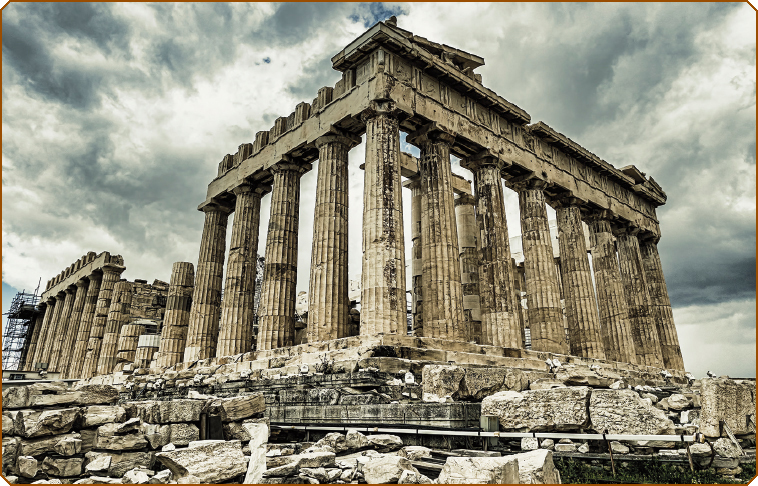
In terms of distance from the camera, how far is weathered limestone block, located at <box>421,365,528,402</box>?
931 cm

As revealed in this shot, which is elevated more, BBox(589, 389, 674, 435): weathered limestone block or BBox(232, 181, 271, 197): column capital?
BBox(232, 181, 271, 197): column capital

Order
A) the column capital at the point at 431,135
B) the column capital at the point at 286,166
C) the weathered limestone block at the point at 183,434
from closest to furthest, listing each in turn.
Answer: the weathered limestone block at the point at 183,434 → the column capital at the point at 431,135 → the column capital at the point at 286,166

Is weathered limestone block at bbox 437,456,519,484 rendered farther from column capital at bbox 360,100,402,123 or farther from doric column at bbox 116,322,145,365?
doric column at bbox 116,322,145,365

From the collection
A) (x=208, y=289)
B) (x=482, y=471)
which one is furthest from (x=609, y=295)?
(x=482, y=471)

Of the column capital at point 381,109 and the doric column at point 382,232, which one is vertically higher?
the column capital at point 381,109

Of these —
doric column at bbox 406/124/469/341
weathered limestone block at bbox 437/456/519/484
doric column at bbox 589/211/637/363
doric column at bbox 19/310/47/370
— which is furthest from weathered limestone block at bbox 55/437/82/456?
doric column at bbox 19/310/47/370

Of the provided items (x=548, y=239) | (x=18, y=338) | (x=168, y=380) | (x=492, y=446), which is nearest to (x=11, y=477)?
(x=492, y=446)

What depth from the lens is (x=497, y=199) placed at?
1998 cm

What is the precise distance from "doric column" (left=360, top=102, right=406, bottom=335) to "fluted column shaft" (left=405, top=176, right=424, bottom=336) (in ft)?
18.0

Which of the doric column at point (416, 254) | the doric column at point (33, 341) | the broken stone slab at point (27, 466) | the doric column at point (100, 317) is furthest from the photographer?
the doric column at point (33, 341)

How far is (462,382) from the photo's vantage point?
9.59m

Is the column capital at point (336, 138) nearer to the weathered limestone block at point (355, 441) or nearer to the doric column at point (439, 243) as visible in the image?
the doric column at point (439, 243)

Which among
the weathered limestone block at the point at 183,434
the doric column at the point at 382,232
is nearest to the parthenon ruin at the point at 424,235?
the doric column at the point at 382,232

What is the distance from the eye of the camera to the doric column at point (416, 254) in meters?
20.7
